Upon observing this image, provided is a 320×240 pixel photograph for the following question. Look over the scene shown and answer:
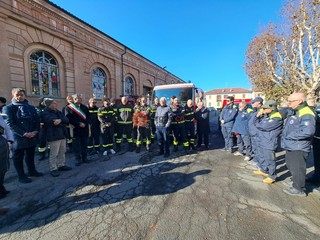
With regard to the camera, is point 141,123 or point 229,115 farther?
point 141,123

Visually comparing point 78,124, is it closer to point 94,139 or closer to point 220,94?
point 94,139

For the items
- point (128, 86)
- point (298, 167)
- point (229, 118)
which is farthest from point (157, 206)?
point (128, 86)

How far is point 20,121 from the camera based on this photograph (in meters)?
3.42

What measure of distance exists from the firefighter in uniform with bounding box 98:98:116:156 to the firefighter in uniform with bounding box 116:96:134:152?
25 centimetres

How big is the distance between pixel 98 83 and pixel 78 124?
34.7ft

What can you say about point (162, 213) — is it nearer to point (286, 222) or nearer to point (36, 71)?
A: point (286, 222)

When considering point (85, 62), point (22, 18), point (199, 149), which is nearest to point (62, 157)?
point (199, 149)

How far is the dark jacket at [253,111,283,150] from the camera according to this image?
3.33 meters

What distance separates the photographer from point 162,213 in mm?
2486

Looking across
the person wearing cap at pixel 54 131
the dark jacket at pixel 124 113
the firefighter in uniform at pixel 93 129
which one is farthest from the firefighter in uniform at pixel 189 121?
the person wearing cap at pixel 54 131

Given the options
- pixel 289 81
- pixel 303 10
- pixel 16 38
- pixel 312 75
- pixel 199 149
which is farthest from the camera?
pixel 289 81

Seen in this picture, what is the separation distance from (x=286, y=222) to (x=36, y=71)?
1264cm

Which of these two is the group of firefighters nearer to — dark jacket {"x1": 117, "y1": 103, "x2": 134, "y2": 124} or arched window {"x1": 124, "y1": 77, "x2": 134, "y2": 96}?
dark jacket {"x1": 117, "y1": 103, "x2": 134, "y2": 124}

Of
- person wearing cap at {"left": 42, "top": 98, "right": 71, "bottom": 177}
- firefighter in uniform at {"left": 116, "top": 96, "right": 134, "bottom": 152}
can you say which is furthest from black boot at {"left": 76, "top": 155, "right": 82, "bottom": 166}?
firefighter in uniform at {"left": 116, "top": 96, "right": 134, "bottom": 152}
